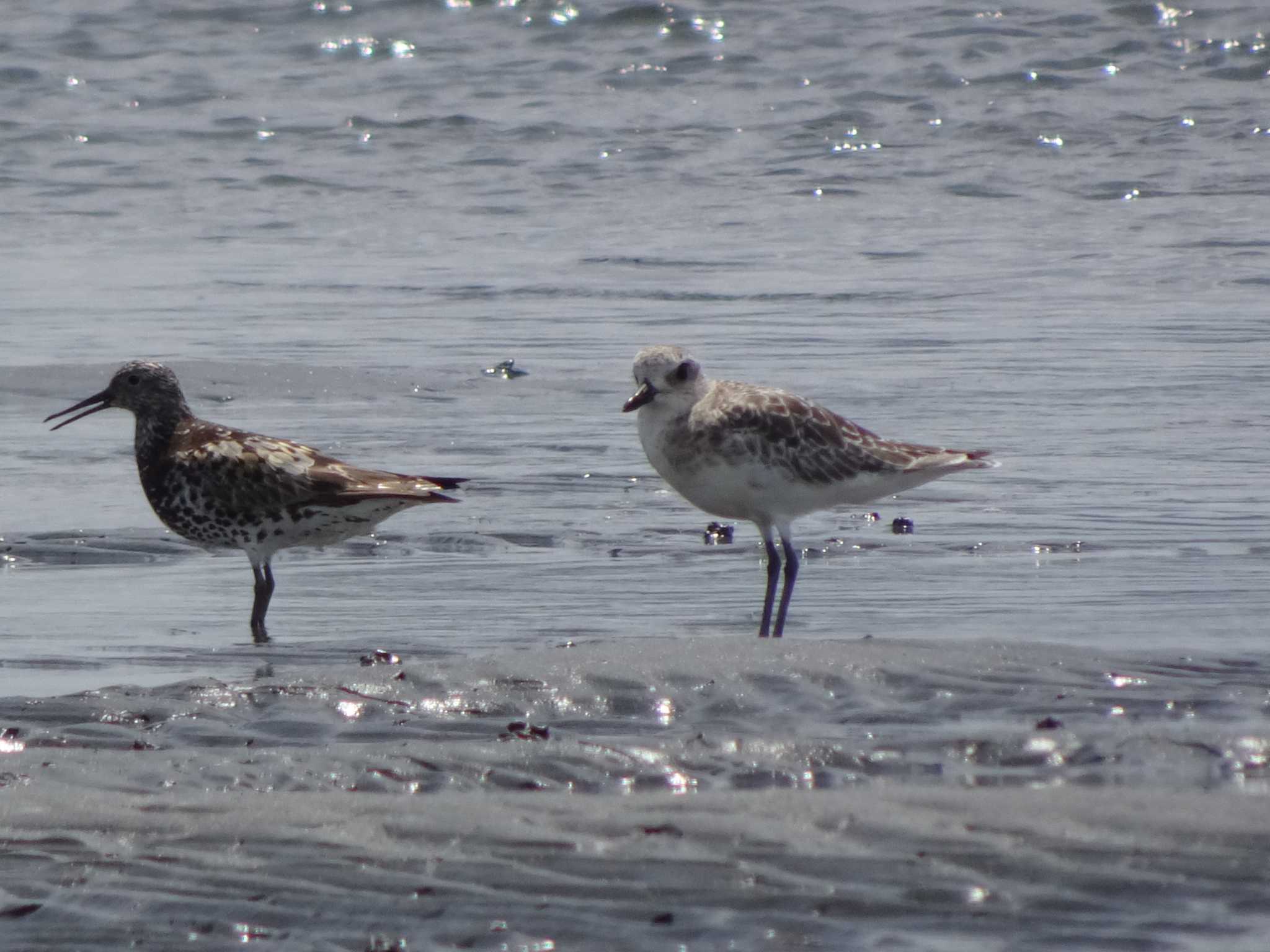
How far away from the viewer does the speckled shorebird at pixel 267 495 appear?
7.46 m

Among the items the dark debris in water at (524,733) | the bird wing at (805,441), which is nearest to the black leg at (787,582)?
the bird wing at (805,441)

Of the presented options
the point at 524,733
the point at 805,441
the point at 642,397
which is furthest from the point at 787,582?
the point at 524,733

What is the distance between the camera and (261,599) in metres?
7.17

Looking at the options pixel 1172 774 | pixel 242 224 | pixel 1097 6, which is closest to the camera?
pixel 1172 774

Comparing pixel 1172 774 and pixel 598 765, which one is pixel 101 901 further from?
pixel 1172 774

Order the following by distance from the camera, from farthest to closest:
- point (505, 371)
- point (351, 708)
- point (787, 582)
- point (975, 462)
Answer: point (505, 371), point (975, 462), point (787, 582), point (351, 708)

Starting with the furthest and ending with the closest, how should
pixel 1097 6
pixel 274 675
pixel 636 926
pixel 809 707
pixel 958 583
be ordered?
pixel 1097 6, pixel 958 583, pixel 274 675, pixel 809 707, pixel 636 926

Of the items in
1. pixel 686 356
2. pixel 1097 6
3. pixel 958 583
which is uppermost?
pixel 1097 6

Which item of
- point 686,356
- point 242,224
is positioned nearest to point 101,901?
point 686,356

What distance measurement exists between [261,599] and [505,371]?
4.59 m

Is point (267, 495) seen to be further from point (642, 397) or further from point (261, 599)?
point (642, 397)

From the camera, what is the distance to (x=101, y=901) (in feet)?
12.8

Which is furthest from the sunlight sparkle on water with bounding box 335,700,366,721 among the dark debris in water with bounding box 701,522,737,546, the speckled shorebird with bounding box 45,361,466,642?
the dark debris in water with bounding box 701,522,737,546

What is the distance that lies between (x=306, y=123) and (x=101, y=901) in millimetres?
19554
